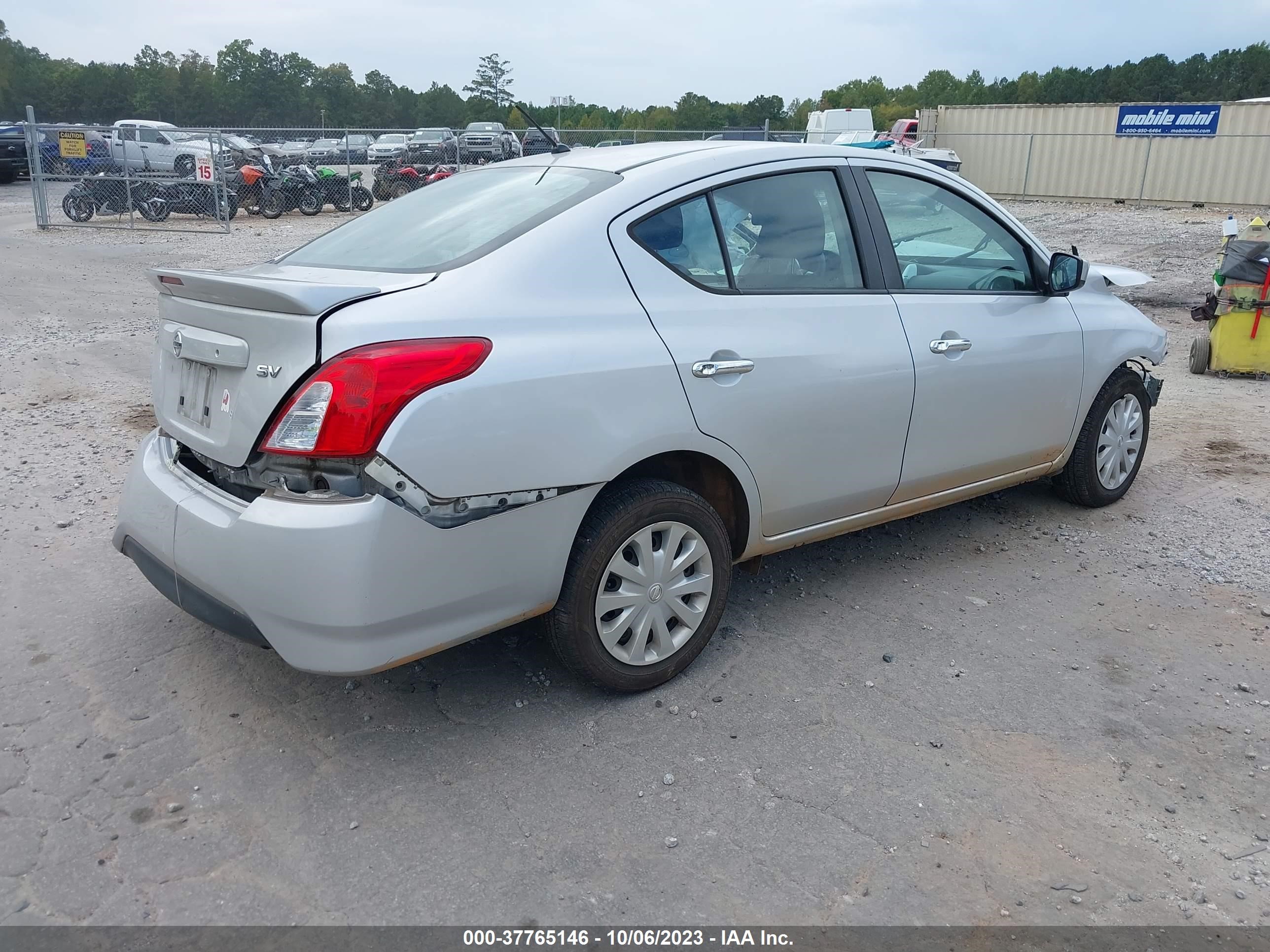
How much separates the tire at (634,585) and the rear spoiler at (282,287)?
2.98ft

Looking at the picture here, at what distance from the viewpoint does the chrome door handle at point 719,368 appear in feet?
10.6

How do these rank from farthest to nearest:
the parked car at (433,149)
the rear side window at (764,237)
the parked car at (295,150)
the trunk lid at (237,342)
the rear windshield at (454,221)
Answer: the parked car at (433,149) → the parked car at (295,150) → the rear side window at (764,237) → the rear windshield at (454,221) → the trunk lid at (237,342)

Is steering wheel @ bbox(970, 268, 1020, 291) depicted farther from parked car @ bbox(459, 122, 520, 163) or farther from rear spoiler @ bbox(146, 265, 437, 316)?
parked car @ bbox(459, 122, 520, 163)

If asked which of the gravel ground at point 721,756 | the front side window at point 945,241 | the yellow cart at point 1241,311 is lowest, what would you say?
the gravel ground at point 721,756

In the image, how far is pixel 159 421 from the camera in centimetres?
339

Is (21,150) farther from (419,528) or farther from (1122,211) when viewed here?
(419,528)

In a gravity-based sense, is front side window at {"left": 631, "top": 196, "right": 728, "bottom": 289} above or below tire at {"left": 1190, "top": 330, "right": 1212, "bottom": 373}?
above

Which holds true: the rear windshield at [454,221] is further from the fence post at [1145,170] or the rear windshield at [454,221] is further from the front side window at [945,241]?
the fence post at [1145,170]

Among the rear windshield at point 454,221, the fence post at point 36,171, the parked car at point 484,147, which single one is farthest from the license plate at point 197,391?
the parked car at point 484,147

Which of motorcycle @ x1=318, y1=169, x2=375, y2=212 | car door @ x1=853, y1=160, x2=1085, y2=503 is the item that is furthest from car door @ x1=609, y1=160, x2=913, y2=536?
motorcycle @ x1=318, y1=169, x2=375, y2=212

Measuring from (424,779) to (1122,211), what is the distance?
27.0 m

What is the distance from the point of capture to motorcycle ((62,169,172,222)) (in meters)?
18.7

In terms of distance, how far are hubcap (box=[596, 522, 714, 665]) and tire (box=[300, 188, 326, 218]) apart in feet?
67.4

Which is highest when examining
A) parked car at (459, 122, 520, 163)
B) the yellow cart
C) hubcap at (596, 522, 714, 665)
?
parked car at (459, 122, 520, 163)
